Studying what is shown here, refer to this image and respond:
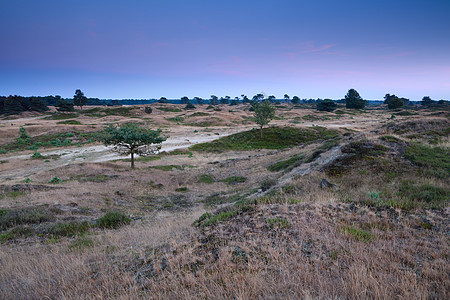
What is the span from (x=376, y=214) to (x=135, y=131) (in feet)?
86.4

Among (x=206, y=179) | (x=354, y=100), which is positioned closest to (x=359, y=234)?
(x=206, y=179)

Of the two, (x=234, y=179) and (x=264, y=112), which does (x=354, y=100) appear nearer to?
(x=264, y=112)

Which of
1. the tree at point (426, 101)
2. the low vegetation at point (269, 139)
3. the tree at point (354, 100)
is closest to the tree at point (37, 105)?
the low vegetation at point (269, 139)

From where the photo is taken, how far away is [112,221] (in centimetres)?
1007

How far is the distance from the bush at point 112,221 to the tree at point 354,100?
146 metres

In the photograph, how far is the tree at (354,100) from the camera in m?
126

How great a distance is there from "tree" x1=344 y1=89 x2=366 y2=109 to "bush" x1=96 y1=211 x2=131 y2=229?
14623 centimetres

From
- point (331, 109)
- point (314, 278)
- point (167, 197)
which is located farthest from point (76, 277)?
point (331, 109)

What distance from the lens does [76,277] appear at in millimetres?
4695

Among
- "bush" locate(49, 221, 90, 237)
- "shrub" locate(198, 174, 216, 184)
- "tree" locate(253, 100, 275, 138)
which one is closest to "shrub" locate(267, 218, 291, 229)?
"bush" locate(49, 221, 90, 237)

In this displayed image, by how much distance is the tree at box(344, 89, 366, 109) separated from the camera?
4943 inches

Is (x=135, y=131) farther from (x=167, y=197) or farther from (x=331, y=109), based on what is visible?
(x=331, y=109)

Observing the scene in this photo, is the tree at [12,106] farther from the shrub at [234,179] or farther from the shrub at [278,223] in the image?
the shrub at [278,223]

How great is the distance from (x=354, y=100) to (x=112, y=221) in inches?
5822
